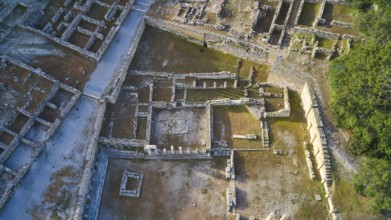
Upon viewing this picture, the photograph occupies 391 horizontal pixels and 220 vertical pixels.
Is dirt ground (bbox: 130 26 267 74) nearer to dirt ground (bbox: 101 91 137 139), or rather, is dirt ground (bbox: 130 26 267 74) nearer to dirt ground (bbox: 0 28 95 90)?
dirt ground (bbox: 101 91 137 139)

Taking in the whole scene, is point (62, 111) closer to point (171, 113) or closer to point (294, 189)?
point (171, 113)

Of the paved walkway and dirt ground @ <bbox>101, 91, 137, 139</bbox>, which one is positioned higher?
the paved walkway

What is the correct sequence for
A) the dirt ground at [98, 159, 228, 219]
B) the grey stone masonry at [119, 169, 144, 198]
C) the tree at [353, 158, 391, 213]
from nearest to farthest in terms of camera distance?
the tree at [353, 158, 391, 213] → the dirt ground at [98, 159, 228, 219] → the grey stone masonry at [119, 169, 144, 198]

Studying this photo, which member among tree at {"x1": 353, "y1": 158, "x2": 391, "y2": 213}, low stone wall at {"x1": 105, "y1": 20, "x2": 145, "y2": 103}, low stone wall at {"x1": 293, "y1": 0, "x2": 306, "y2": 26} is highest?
low stone wall at {"x1": 293, "y1": 0, "x2": 306, "y2": 26}

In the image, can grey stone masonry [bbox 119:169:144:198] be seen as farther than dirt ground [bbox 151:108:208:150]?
No

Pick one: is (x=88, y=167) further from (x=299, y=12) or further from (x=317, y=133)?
(x=299, y=12)

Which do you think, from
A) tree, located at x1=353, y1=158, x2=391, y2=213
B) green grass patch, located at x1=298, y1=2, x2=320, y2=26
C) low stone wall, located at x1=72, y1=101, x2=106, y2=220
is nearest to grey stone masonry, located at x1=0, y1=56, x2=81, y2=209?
low stone wall, located at x1=72, y1=101, x2=106, y2=220

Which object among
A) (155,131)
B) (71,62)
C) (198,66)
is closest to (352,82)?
(198,66)
